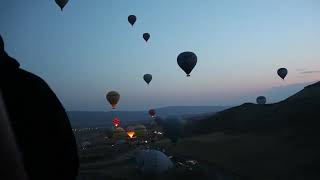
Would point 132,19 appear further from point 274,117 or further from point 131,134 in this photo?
point 274,117

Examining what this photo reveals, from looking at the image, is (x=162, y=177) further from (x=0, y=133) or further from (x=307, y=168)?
(x=0, y=133)

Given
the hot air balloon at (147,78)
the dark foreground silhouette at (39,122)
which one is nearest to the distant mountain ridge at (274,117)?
the hot air balloon at (147,78)

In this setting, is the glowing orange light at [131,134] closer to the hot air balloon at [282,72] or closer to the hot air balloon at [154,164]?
the hot air balloon at [282,72]

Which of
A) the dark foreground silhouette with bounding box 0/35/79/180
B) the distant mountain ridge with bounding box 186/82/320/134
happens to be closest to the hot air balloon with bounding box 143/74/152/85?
the distant mountain ridge with bounding box 186/82/320/134

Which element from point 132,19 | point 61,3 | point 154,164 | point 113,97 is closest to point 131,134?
point 113,97

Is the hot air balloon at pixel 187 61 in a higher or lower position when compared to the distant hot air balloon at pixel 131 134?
higher

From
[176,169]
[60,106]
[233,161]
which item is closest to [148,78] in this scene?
[233,161]

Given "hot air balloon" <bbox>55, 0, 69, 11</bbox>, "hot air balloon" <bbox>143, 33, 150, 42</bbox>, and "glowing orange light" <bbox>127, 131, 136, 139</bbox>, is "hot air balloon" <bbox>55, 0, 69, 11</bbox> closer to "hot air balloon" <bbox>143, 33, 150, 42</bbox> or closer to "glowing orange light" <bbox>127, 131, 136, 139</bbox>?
"hot air balloon" <bbox>143, 33, 150, 42</bbox>
